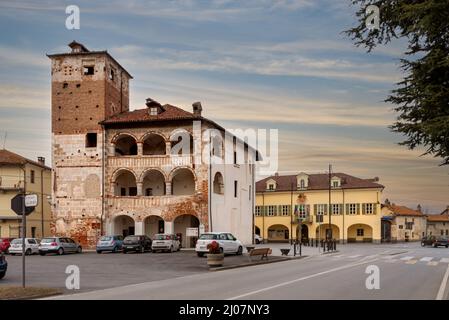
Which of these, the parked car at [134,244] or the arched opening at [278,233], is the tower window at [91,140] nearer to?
the parked car at [134,244]

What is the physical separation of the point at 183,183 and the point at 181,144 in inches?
150

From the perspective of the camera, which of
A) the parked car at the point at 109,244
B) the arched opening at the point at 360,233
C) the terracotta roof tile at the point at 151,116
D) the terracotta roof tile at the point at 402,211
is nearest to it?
the parked car at the point at 109,244

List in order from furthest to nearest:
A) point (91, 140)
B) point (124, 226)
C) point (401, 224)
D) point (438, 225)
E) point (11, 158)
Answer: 1. point (438, 225)
2. point (401, 224)
3. point (11, 158)
4. point (124, 226)
5. point (91, 140)

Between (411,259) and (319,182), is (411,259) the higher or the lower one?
the lower one

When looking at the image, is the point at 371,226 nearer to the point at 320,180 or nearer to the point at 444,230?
the point at 320,180

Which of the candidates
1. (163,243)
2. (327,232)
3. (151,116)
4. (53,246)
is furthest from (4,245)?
(327,232)

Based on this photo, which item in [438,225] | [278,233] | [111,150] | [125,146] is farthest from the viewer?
[438,225]

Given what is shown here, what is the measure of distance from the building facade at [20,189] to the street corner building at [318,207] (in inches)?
1236

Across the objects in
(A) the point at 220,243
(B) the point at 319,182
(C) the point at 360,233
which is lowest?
(C) the point at 360,233

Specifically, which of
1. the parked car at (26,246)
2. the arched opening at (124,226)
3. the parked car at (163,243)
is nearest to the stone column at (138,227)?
the arched opening at (124,226)

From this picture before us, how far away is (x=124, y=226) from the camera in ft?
169

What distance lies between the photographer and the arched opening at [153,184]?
168ft

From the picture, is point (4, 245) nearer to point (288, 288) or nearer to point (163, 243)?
point (163, 243)
